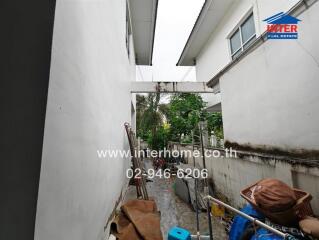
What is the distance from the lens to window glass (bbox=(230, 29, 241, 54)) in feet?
16.7

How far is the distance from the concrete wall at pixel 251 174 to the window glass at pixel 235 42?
11.7 ft

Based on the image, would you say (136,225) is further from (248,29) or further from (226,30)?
(226,30)

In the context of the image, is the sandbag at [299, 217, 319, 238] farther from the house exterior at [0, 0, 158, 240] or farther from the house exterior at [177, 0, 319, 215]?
the house exterior at [0, 0, 158, 240]

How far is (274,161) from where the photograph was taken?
7.60 feet

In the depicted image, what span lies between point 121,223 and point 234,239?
139 cm

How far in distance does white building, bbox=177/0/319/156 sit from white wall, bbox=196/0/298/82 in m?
0.02

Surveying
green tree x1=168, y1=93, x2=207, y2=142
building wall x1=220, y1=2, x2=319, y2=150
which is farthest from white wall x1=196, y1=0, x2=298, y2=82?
building wall x1=220, y1=2, x2=319, y2=150

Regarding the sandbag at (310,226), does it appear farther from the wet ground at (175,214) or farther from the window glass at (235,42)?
the window glass at (235,42)

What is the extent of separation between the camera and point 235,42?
5270 millimetres

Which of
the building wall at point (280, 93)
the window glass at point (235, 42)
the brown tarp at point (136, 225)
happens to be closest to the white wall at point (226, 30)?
the window glass at point (235, 42)

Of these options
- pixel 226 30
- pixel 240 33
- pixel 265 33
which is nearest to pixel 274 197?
pixel 265 33

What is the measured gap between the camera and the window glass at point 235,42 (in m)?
5.09

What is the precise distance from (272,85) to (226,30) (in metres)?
3.99

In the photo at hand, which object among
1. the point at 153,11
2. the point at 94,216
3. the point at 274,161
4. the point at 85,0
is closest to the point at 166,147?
the point at 153,11
